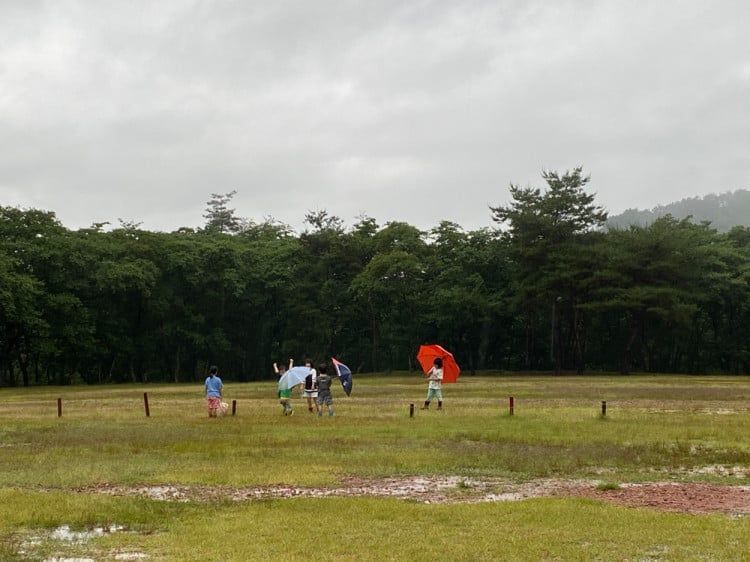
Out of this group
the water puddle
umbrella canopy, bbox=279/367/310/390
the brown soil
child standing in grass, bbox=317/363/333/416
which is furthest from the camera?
umbrella canopy, bbox=279/367/310/390

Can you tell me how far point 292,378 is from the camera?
30.6 meters

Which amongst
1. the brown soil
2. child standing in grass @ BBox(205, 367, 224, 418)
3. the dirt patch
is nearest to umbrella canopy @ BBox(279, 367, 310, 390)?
child standing in grass @ BBox(205, 367, 224, 418)

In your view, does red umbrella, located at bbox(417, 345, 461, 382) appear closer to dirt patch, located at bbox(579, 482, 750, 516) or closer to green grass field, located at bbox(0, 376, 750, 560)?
green grass field, located at bbox(0, 376, 750, 560)

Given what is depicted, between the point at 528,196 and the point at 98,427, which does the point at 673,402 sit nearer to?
the point at 98,427

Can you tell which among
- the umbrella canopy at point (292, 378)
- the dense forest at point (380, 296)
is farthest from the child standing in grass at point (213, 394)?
the dense forest at point (380, 296)

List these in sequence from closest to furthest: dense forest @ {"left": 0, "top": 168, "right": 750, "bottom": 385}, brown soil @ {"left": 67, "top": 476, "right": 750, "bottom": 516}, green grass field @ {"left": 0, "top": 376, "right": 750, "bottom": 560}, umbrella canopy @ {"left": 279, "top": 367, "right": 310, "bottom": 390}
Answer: green grass field @ {"left": 0, "top": 376, "right": 750, "bottom": 560} < brown soil @ {"left": 67, "top": 476, "right": 750, "bottom": 516} < umbrella canopy @ {"left": 279, "top": 367, "right": 310, "bottom": 390} < dense forest @ {"left": 0, "top": 168, "right": 750, "bottom": 385}

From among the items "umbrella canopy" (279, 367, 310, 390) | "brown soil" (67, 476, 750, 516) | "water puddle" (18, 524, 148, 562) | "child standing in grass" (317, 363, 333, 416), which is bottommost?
"brown soil" (67, 476, 750, 516)

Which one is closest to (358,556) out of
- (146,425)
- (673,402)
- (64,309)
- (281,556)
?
(281,556)

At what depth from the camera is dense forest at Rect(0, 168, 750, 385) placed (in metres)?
70.3

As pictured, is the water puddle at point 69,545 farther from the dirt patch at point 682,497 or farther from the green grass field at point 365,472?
the dirt patch at point 682,497

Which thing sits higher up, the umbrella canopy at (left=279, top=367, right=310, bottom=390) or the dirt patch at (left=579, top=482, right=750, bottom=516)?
the umbrella canopy at (left=279, top=367, right=310, bottom=390)

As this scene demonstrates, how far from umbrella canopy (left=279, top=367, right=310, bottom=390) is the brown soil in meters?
14.2

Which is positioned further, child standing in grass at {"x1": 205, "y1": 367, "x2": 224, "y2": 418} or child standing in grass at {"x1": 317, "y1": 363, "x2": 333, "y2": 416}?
child standing in grass at {"x1": 317, "y1": 363, "x2": 333, "y2": 416}

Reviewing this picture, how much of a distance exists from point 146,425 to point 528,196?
5599cm
